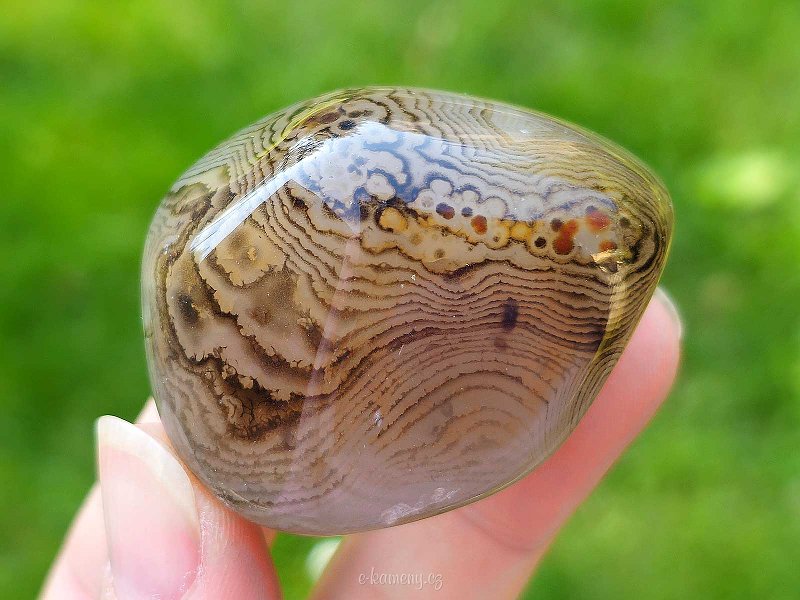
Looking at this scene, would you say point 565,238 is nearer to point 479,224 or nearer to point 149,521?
point 479,224

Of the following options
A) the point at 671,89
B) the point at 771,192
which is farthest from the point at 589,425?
the point at 671,89

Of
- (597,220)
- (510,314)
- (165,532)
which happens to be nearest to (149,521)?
(165,532)

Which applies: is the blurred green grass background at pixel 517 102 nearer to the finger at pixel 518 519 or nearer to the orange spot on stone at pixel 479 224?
the finger at pixel 518 519

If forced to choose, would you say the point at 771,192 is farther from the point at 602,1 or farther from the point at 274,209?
the point at 274,209

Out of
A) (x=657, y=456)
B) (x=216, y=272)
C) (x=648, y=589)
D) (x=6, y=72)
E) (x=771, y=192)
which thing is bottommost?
(x=648, y=589)

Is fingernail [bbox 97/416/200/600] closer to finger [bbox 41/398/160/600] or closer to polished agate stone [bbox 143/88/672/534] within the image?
polished agate stone [bbox 143/88/672/534]

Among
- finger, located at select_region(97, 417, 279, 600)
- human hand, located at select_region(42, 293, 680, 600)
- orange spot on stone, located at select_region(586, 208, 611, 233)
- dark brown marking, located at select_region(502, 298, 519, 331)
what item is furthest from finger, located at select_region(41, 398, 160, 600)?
orange spot on stone, located at select_region(586, 208, 611, 233)
